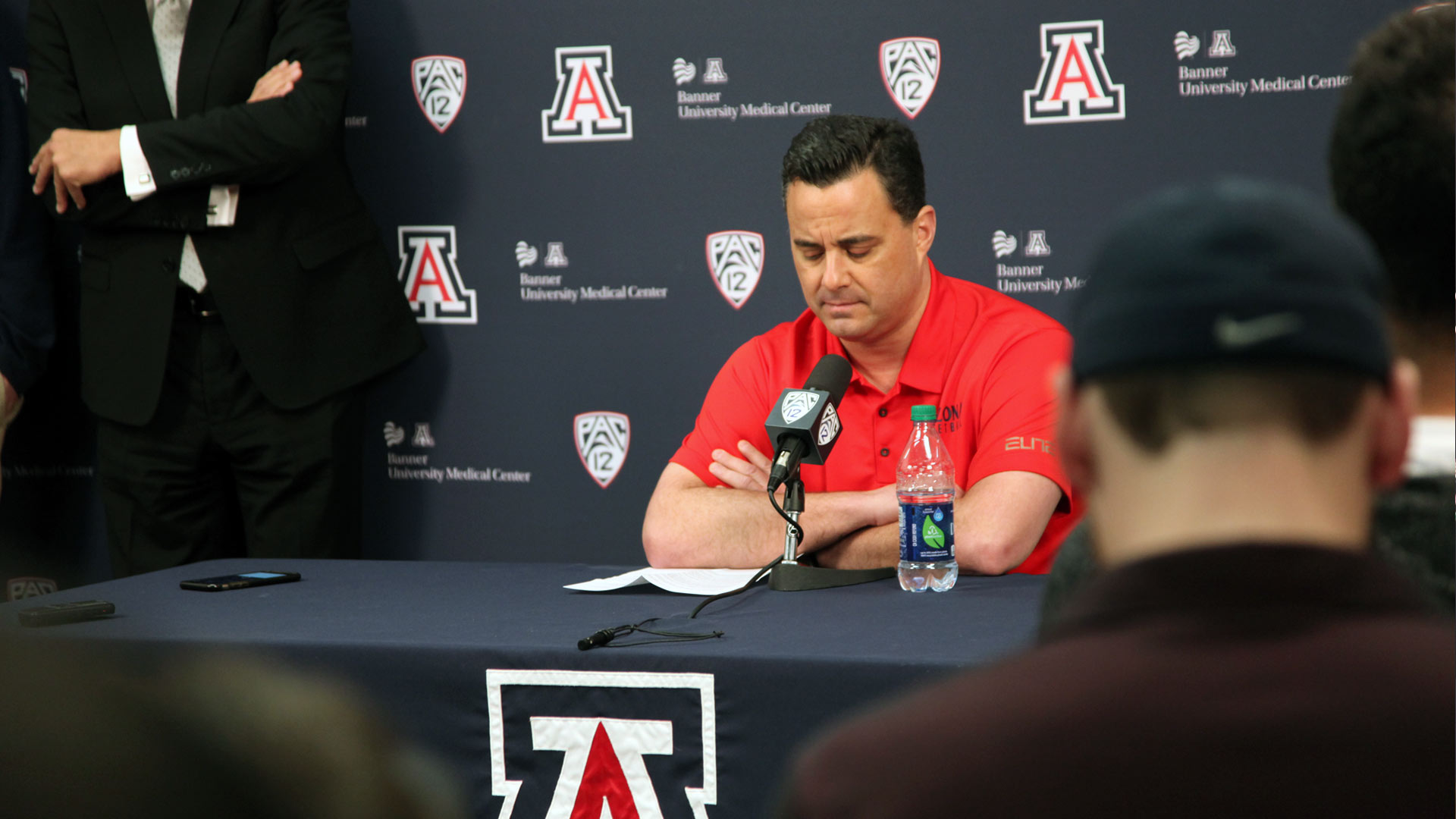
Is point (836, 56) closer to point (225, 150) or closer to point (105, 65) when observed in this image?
point (225, 150)

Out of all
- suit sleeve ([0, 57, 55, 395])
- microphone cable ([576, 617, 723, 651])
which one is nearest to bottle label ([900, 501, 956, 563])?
microphone cable ([576, 617, 723, 651])

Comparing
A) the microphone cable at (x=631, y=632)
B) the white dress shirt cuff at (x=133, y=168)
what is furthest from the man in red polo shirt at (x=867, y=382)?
the white dress shirt cuff at (x=133, y=168)

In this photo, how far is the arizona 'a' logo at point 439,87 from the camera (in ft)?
10.9

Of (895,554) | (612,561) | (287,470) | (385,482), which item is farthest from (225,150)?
(895,554)

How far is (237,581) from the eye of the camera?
212 centimetres

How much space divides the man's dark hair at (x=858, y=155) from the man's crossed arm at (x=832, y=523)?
0.54m

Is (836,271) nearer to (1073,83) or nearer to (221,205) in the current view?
(1073,83)

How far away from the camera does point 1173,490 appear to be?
1.68 ft

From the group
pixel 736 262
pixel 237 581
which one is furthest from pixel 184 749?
pixel 736 262

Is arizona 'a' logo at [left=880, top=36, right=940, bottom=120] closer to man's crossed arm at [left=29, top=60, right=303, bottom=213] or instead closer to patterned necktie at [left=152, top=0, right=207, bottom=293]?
man's crossed arm at [left=29, top=60, right=303, bottom=213]

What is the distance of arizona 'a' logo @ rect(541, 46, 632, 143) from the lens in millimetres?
3227

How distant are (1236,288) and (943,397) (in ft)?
6.16

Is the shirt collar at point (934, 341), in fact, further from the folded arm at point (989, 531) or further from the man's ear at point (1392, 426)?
the man's ear at point (1392, 426)

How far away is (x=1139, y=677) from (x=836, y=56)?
276 cm
